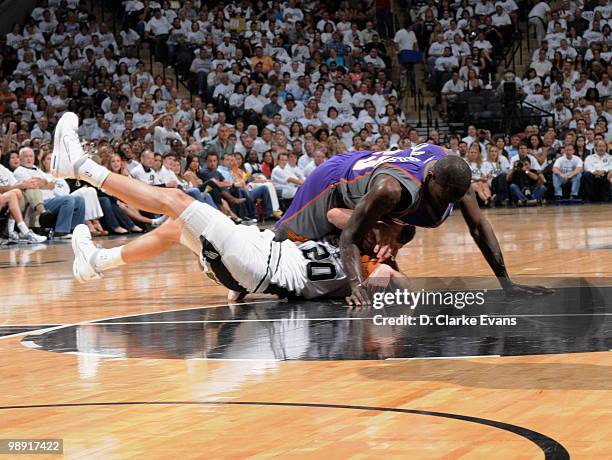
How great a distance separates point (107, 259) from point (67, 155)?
695 mm

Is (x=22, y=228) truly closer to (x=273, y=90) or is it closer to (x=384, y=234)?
(x=273, y=90)

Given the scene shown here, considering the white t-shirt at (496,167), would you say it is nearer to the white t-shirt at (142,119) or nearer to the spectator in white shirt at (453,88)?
the spectator in white shirt at (453,88)

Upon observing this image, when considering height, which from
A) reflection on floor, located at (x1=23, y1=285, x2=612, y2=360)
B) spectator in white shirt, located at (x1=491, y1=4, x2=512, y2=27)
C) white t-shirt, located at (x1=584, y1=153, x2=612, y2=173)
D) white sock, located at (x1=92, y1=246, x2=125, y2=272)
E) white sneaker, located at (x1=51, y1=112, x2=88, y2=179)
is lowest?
reflection on floor, located at (x1=23, y1=285, x2=612, y2=360)

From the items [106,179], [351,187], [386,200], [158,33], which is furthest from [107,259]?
[158,33]

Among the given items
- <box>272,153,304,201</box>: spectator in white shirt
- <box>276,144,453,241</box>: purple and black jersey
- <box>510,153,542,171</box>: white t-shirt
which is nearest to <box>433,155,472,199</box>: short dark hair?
<box>276,144,453,241</box>: purple and black jersey

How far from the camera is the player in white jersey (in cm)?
652

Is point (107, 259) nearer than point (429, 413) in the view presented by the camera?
No

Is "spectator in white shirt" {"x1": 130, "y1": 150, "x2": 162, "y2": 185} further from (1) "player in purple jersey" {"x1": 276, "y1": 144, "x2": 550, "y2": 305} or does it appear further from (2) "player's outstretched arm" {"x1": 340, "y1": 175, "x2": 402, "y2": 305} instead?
(2) "player's outstretched arm" {"x1": 340, "y1": 175, "x2": 402, "y2": 305}

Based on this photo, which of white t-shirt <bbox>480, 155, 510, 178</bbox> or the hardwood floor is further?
white t-shirt <bbox>480, 155, 510, 178</bbox>

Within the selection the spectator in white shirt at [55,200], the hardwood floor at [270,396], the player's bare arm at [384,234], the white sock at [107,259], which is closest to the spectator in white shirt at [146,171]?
the spectator in white shirt at [55,200]

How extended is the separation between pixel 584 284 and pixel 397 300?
140 cm

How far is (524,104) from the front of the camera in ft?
Answer: 78.8

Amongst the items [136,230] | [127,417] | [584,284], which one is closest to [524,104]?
[136,230]

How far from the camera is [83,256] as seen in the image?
7.06 m
